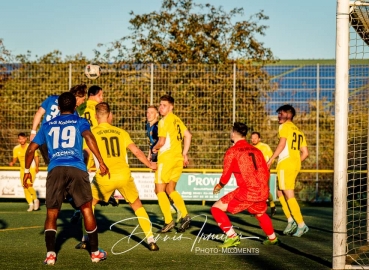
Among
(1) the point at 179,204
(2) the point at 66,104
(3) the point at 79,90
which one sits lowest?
(1) the point at 179,204

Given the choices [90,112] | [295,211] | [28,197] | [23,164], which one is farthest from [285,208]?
[23,164]

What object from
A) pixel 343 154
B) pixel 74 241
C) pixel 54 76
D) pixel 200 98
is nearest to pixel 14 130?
pixel 54 76

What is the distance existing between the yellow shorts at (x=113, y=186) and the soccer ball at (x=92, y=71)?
1120 centimetres

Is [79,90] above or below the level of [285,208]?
above

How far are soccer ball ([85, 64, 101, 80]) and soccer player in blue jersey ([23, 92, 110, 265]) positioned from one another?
12078 mm

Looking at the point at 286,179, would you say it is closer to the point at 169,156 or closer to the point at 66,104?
the point at 169,156

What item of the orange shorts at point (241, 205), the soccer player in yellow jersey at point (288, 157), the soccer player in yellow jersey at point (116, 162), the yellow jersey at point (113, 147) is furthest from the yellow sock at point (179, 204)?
the yellow jersey at point (113, 147)

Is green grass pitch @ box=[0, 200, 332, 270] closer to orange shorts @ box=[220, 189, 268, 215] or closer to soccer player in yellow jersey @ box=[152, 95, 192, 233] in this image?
orange shorts @ box=[220, 189, 268, 215]

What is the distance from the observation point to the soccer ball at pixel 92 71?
20500 millimetres

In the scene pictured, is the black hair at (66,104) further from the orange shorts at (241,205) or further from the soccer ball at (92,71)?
the soccer ball at (92,71)

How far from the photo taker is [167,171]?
1224 cm

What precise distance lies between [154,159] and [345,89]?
272 inches

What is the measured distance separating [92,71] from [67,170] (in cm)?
1245

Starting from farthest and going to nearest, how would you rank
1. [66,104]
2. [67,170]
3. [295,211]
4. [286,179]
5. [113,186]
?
[286,179] < [295,211] < [113,186] < [66,104] < [67,170]
